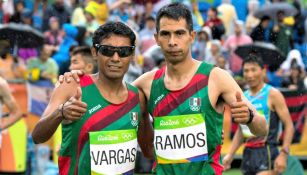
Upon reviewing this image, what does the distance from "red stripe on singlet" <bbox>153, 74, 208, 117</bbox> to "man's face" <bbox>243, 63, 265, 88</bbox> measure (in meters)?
3.91

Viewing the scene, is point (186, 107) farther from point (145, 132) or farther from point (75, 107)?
point (75, 107)

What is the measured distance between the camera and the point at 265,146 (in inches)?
456

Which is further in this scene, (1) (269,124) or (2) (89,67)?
(1) (269,124)

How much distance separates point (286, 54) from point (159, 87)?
38.3ft

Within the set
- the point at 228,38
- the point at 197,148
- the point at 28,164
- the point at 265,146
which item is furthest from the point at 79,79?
the point at 228,38

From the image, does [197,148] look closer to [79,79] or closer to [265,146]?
[79,79]

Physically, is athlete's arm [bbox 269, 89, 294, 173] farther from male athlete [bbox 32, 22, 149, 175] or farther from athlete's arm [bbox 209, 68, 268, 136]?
male athlete [bbox 32, 22, 149, 175]

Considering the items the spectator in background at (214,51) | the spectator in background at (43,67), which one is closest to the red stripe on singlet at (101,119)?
the spectator in background at (43,67)

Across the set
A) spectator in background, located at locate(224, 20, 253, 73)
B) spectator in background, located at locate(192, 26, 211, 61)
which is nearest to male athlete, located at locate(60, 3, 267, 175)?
spectator in background, located at locate(224, 20, 253, 73)

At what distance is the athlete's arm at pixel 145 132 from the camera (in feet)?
25.7

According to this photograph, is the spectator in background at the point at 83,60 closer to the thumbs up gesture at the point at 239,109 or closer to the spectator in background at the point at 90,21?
the thumbs up gesture at the point at 239,109

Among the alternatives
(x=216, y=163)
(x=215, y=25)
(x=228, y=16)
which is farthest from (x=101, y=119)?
(x=228, y=16)

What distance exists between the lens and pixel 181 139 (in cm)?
763

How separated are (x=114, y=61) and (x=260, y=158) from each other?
15.1 ft
